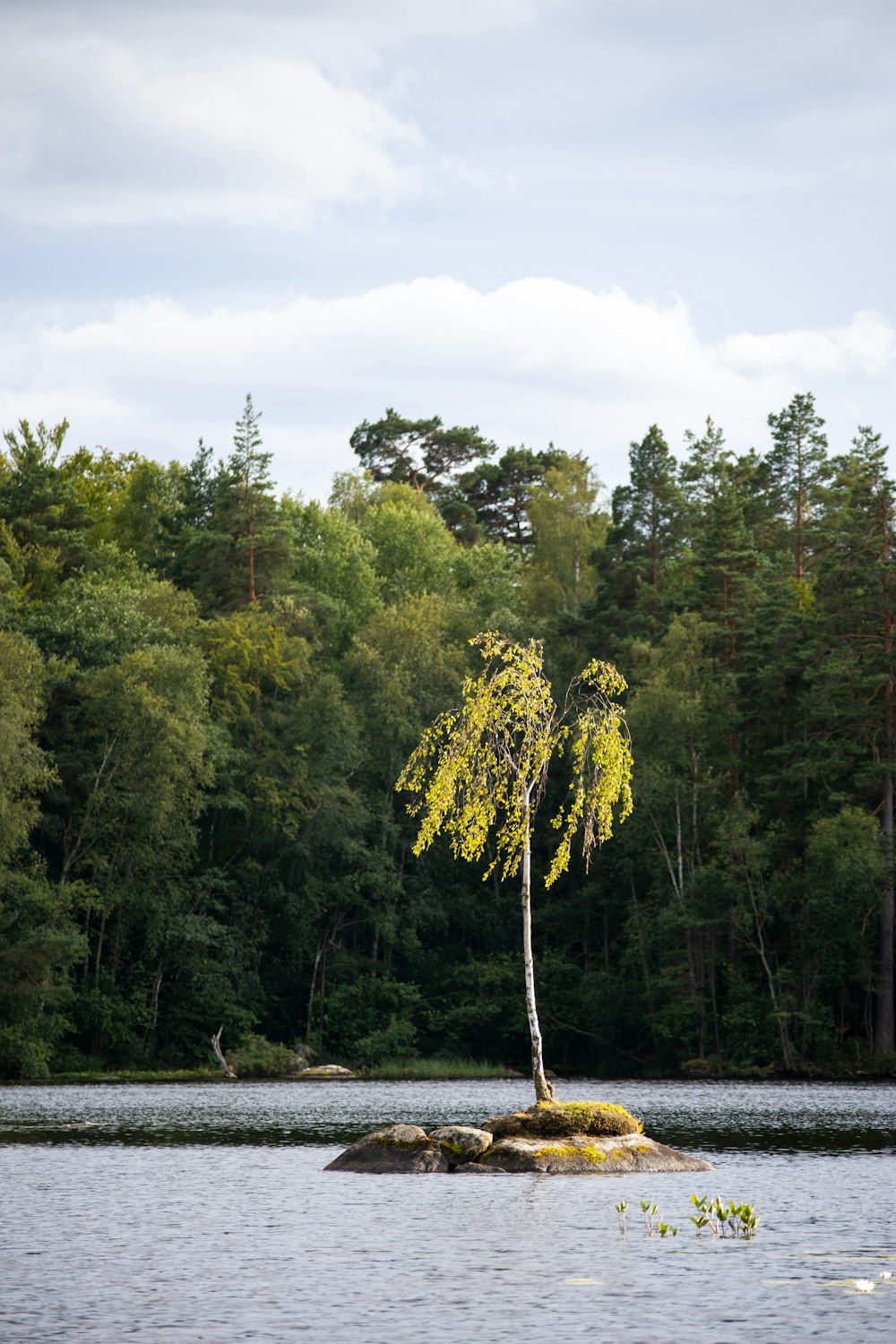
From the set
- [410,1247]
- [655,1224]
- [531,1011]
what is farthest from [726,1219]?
[531,1011]

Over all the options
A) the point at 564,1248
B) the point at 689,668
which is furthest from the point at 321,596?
the point at 564,1248

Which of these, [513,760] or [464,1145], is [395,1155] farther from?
[513,760]

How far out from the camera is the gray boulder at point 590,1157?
2931cm

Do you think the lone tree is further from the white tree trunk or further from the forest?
the forest

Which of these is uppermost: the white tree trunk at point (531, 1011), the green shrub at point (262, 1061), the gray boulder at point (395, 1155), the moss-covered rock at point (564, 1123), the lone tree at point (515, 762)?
the lone tree at point (515, 762)

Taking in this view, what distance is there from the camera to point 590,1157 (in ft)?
96.2

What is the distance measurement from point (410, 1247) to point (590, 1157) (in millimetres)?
9979

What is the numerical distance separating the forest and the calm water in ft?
94.0

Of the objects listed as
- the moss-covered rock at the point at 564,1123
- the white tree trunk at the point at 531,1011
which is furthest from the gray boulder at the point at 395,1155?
the white tree trunk at the point at 531,1011

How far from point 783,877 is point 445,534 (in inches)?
1801

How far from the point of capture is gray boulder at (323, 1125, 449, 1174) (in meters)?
29.6

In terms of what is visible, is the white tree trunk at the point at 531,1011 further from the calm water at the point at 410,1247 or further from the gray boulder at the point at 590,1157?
the calm water at the point at 410,1247

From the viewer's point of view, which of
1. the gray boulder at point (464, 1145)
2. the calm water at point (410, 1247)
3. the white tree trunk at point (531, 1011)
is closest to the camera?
the calm water at point (410, 1247)

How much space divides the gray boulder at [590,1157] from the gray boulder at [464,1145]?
22 cm
